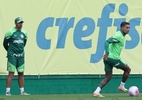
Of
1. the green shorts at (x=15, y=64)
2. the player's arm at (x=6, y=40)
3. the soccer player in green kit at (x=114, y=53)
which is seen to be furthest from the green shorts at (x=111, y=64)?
the player's arm at (x=6, y=40)

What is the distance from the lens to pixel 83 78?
13891 mm

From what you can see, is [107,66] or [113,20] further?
[113,20]

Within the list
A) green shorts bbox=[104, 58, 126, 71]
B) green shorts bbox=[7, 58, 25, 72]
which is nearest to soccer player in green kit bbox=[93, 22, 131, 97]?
green shorts bbox=[104, 58, 126, 71]

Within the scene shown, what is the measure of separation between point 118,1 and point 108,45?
305 centimetres

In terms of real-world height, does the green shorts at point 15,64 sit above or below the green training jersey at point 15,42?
below

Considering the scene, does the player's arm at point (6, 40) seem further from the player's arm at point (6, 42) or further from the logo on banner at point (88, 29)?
the logo on banner at point (88, 29)

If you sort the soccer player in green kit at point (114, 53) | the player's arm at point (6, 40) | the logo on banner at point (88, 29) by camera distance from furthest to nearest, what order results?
1. the logo on banner at point (88, 29)
2. the player's arm at point (6, 40)
3. the soccer player in green kit at point (114, 53)

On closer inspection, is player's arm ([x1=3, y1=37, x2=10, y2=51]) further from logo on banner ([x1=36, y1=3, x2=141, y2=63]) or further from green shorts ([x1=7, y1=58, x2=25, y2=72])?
logo on banner ([x1=36, y1=3, x2=141, y2=63])

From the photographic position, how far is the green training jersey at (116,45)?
1141cm

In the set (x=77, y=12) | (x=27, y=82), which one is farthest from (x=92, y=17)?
(x=27, y=82)

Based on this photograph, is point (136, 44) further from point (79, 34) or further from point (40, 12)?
point (40, 12)

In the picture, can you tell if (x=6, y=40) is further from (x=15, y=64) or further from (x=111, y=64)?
(x=111, y=64)

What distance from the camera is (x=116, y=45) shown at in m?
11.5

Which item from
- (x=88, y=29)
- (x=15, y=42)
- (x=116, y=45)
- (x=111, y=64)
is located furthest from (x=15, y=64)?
(x=88, y=29)
